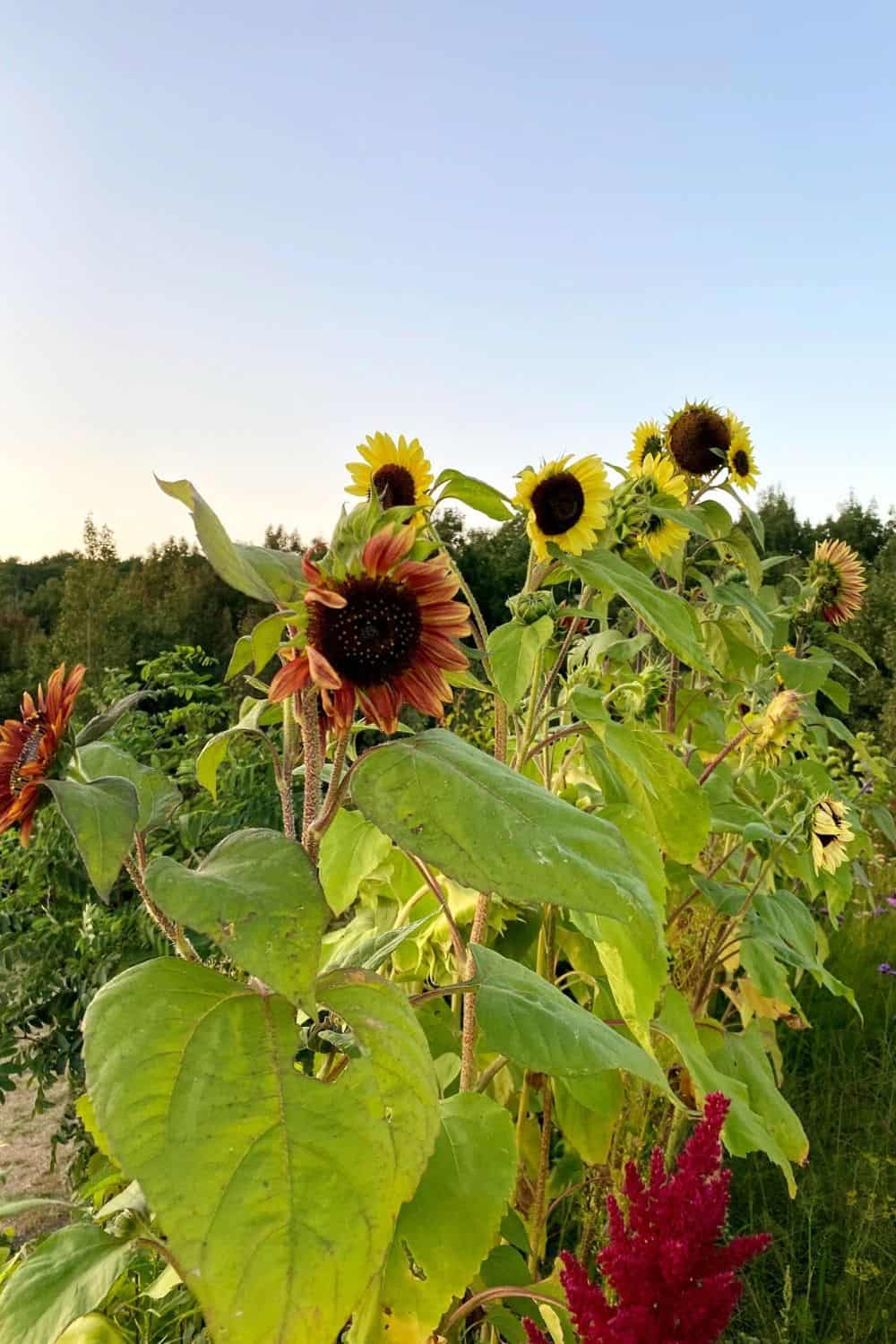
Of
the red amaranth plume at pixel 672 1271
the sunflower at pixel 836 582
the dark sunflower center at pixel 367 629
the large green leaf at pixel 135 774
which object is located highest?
the sunflower at pixel 836 582

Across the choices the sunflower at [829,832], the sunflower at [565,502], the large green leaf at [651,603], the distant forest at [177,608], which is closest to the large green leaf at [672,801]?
the large green leaf at [651,603]

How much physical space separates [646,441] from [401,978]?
120 cm

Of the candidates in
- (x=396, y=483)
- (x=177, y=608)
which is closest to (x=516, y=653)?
(x=396, y=483)

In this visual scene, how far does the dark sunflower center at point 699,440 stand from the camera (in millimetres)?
1968

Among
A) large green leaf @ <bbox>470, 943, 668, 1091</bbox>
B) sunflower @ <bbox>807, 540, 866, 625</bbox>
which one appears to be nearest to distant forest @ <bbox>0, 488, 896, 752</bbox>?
sunflower @ <bbox>807, 540, 866, 625</bbox>

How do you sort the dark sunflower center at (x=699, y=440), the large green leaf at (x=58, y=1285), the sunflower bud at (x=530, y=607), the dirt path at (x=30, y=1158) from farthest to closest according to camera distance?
the dirt path at (x=30, y=1158)
the dark sunflower center at (x=699, y=440)
the sunflower bud at (x=530, y=607)
the large green leaf at (x=58, y=1285)

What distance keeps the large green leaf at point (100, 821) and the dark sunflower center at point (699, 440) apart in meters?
1.52

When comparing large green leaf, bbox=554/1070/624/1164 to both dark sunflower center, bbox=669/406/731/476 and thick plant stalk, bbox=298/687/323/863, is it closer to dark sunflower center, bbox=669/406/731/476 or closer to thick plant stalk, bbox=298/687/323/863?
thick plant stalk, bbox=298/687/323/863

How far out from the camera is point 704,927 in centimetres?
194

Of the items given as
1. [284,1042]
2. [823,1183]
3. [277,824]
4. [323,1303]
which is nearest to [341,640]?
[284,1042]

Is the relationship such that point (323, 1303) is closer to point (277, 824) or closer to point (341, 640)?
point (341, 640)

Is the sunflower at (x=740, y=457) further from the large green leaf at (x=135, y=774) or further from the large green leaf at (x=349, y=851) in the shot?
the large green leaf at (x=135, y=774)

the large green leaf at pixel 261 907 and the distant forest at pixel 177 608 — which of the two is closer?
the large green leaf at pixel 261 907

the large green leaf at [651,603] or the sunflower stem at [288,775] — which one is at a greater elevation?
the large green leaf at [651,603]
